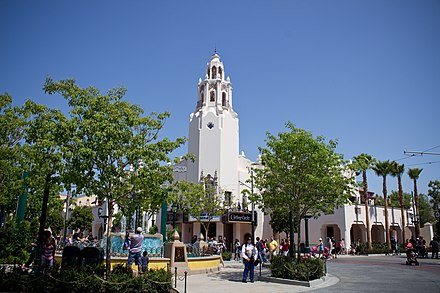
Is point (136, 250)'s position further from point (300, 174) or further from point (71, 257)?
point (300, 174)

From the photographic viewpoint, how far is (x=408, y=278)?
16.3 metres

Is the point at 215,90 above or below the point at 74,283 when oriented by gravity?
above

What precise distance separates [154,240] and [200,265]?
10.8 feet

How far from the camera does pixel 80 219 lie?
163 ft

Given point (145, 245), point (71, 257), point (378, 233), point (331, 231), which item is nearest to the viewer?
point (71, 257)

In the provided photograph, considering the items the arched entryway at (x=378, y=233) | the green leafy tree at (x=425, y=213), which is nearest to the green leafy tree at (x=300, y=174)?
the arched entryway at (x=378, y=233)

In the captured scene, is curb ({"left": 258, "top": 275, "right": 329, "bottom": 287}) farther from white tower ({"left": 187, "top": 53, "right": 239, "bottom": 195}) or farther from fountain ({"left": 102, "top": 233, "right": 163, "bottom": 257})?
white tower ({"left": 187, "top": 53, "right": 239, "bottom": 195})

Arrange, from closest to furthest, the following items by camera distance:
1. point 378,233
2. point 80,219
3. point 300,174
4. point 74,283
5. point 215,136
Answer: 1. point 74,283
2. point 300,174
3. point 215,136
4. point 378,233
5. point 80,219

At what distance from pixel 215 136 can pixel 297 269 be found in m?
29.9

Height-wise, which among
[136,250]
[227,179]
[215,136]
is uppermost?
[215,136]

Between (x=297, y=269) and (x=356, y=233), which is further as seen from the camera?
(x=356, y=233)

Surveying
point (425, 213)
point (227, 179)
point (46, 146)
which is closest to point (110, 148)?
point (46, 146)

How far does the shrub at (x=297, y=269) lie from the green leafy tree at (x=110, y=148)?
241 inches

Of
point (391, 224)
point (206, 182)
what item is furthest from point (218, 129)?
point (391, 224)
